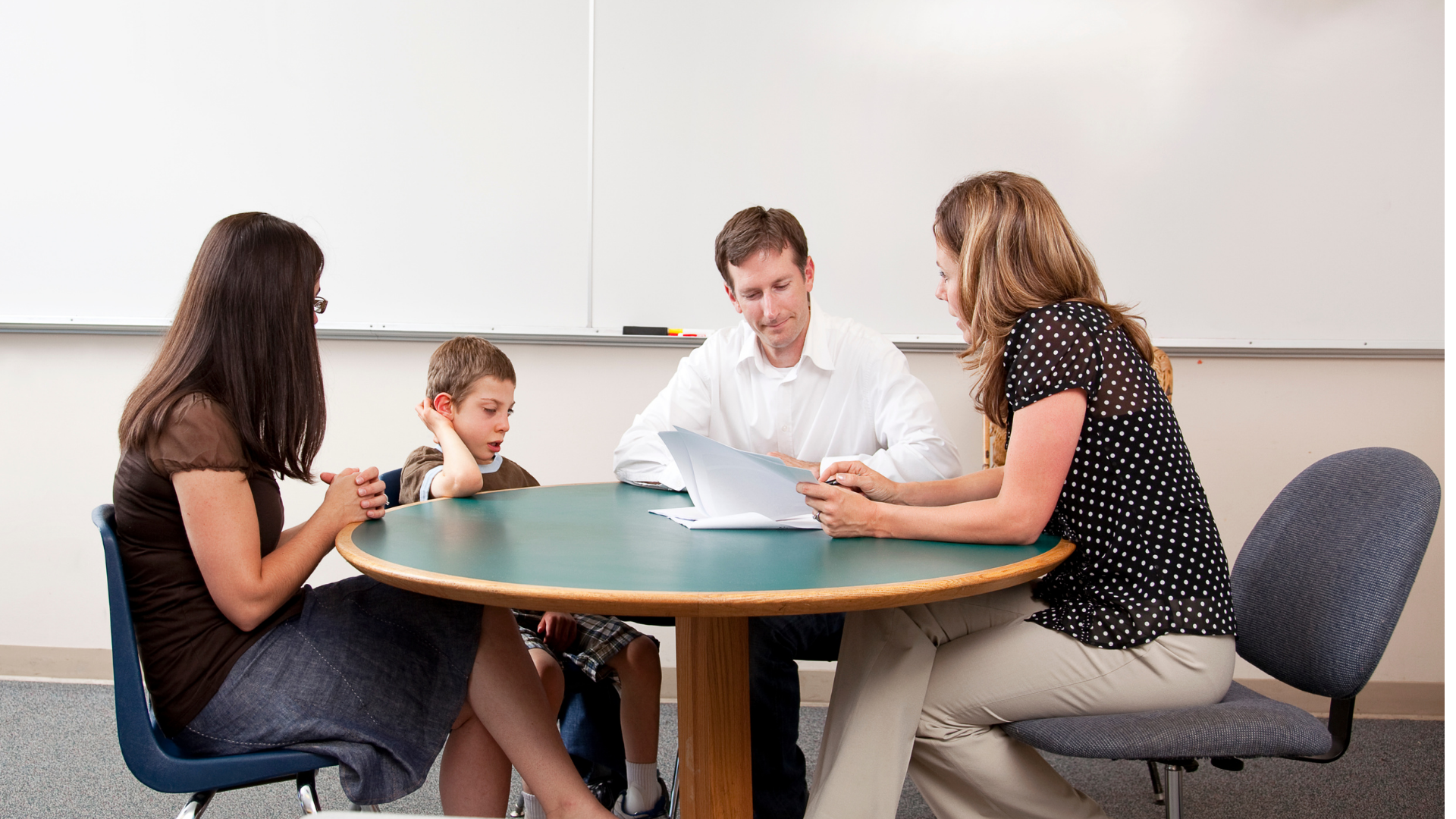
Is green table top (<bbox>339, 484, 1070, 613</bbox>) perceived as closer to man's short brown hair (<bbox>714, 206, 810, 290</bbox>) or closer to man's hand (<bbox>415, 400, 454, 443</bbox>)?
man's hand (<bbox>415, 400, 454, 443</bbox>)

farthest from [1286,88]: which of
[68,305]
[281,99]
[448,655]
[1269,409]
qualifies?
[68,305]

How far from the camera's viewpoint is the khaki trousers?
1.28 m

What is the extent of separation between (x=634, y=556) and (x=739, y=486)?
0.90ft

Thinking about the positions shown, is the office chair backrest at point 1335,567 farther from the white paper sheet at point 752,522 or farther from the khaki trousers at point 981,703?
the white paper sheet at point 752,522

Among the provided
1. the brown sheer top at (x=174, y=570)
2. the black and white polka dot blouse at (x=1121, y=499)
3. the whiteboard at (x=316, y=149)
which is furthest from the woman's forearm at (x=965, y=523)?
the whiteboard at (x=316, y=149)

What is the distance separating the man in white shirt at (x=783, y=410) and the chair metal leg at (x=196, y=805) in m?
0.96

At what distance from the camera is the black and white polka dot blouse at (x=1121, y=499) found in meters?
1.29

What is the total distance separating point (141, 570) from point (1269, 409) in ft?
9.52

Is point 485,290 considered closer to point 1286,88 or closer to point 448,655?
point 448,655

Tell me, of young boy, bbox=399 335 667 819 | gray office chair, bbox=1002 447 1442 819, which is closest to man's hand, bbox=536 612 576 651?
young boy, bbox=399 335 667 819

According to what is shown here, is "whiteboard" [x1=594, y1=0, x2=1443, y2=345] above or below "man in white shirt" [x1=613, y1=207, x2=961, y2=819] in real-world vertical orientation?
above

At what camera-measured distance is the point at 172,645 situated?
1268mm

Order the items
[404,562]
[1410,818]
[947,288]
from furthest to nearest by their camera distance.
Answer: [1410,818]
[947,288]
[404,562]

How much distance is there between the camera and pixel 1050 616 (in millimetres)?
1325
